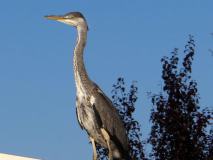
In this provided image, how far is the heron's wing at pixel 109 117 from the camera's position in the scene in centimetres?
1191

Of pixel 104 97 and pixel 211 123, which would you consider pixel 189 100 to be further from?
pixel 104 97

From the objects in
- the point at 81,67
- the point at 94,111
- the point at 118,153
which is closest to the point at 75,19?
the point at 81,67

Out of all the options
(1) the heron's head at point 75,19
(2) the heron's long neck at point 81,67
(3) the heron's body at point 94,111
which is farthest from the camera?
(1) the heron's head at point 75,19

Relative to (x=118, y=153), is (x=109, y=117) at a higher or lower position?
higher

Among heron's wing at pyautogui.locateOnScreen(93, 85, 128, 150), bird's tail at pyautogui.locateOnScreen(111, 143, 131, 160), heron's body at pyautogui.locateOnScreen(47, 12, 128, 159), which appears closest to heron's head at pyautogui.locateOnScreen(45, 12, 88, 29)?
heron's body at pyautogui.locateOnScreen(47, 12, 128, 159)

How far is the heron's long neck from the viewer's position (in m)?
12.0

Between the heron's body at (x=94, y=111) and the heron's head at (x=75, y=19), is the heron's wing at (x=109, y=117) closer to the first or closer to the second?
the heron's body at (x=94, y=111)

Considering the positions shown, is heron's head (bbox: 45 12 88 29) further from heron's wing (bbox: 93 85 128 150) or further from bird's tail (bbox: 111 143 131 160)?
bird's tail (bbox: 111 143 131 160)

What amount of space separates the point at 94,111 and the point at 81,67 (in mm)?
800

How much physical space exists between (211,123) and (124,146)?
6.56 metres

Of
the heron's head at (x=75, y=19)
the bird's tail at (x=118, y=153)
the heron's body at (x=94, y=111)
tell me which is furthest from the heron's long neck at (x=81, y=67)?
the bird's tail at (x=118, y=153)

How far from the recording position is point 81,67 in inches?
480

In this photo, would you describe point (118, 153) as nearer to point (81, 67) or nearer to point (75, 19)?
point (81, 67)

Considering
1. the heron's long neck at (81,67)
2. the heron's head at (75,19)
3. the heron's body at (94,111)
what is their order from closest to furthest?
1. the heron's body at (94,111)
2. the heron's long neck at (81,67)
3. the heron's head at (75,19)
